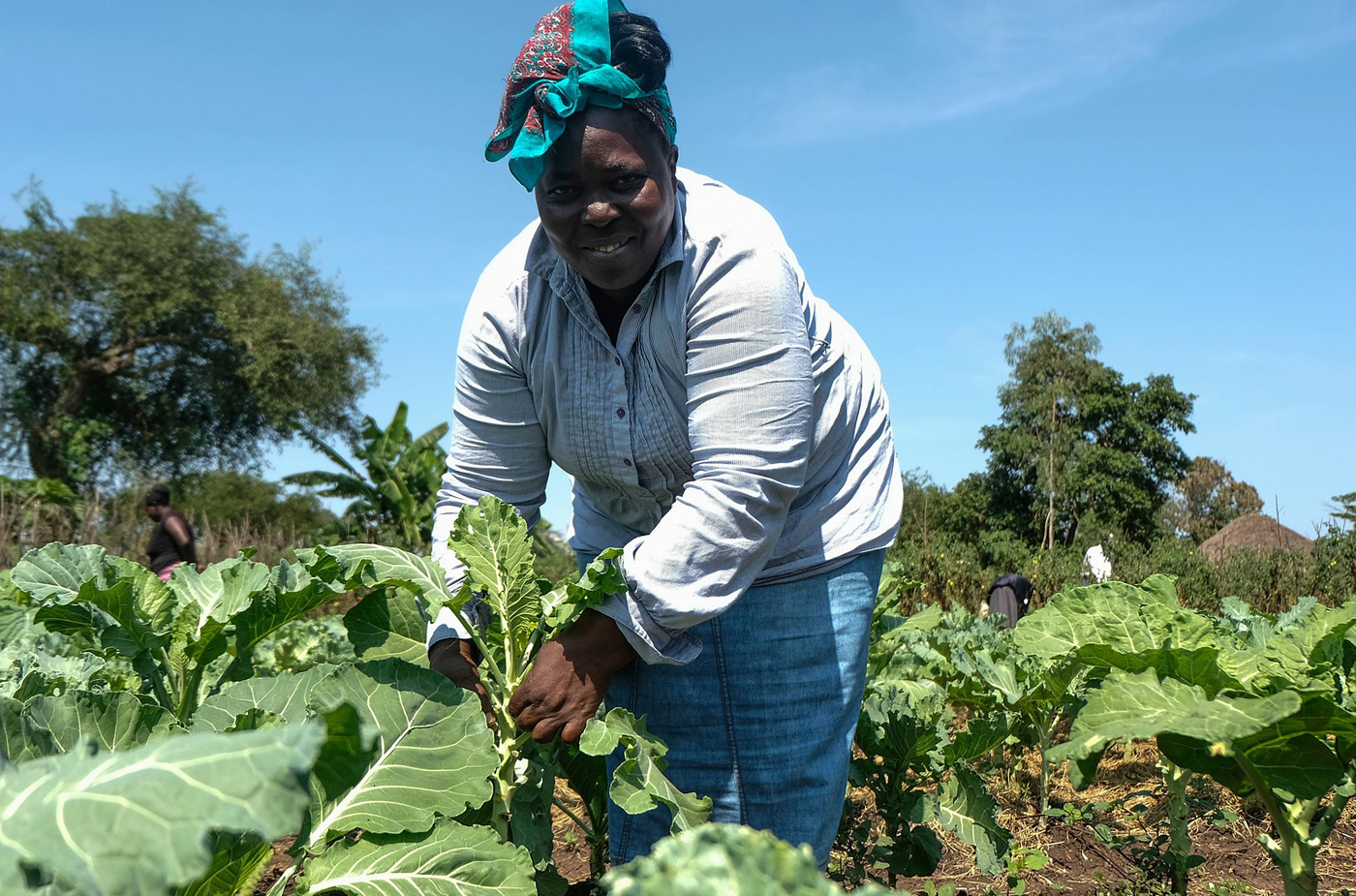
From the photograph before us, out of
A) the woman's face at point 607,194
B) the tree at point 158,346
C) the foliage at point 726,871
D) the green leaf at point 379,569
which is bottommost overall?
the foliage at point 726,871

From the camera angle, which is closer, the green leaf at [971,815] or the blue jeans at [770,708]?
the blue jeans at [770,708]

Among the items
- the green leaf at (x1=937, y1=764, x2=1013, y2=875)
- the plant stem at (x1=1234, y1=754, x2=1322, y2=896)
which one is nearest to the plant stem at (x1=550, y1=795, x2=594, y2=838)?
the green leaf at (x1=937, y1=764, x2=1013, y2=875)

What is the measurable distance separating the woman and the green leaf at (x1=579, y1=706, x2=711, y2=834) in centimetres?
9

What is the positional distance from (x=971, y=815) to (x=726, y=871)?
252 cm

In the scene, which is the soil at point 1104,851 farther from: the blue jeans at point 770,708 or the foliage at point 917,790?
the blue jeans at point 770,708

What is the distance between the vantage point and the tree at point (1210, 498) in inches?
1363

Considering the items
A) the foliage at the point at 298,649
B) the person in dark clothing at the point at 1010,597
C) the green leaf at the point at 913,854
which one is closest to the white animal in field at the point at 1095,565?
the person in dark clothing at the point at 1010,597

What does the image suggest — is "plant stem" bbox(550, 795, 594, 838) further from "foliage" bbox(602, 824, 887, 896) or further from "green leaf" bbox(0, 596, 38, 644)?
"foliage" bbox(602, 824, 887, 896)

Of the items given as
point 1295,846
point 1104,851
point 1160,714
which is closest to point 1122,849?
point 1104,851

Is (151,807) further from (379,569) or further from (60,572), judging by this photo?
(60,572)

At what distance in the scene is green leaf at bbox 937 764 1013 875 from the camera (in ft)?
9.90

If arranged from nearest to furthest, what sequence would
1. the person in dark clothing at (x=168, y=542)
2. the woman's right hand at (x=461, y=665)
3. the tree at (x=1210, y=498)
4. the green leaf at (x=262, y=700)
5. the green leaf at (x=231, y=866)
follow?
the green leaf at (x=231, y=866), the green leaf at (x=262, y=700), the woman's right hand at (x=461, y=665), the person in dark clothing at (x=168, y=542), the tree at (x=1210, y=498)

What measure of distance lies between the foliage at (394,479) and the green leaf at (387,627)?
12811 mm

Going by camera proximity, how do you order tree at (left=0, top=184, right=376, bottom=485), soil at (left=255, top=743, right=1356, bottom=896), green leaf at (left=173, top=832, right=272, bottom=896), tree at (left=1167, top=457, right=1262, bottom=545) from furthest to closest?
tree at (left=1167, top=457, right=1262, bottom=545), tree at (left=0, top=184, right=376, bottom=485), soil at (left=255, top=743, right=1356, bottom=896), green leaf at (left=173, top=832, right=272, bottom=896)
